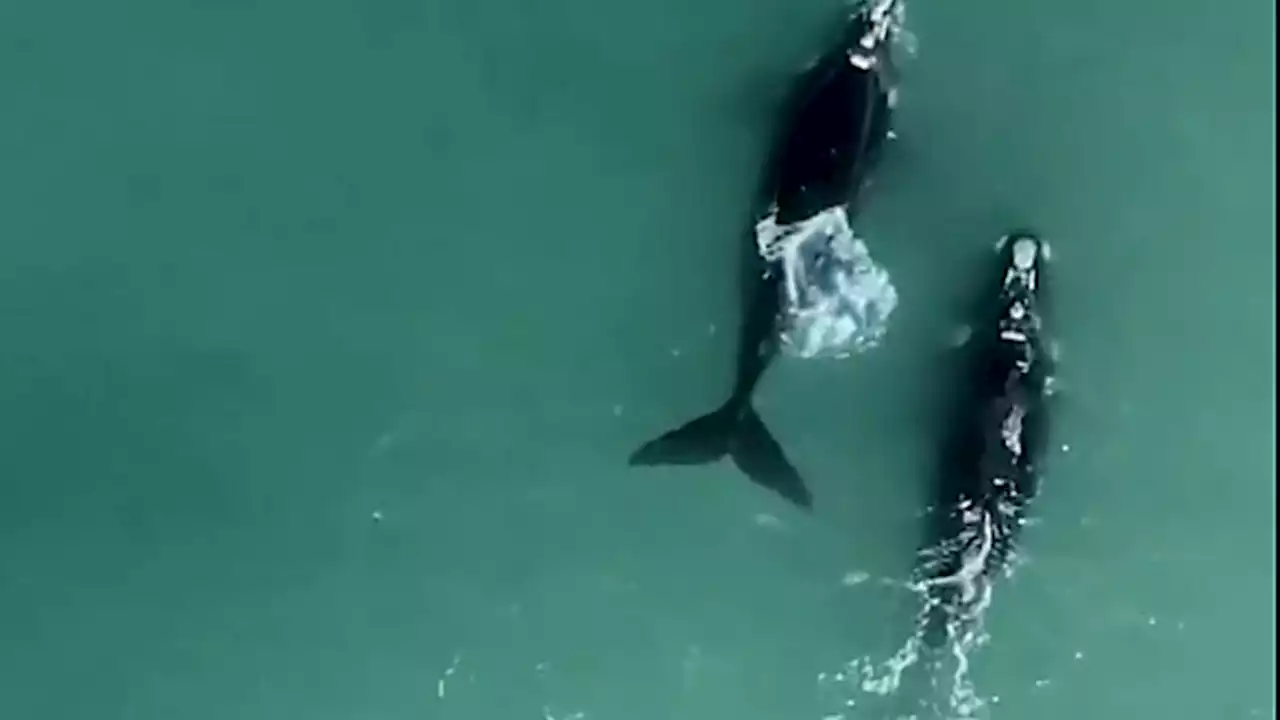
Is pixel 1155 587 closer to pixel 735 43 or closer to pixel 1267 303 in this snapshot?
pixel 1267 303

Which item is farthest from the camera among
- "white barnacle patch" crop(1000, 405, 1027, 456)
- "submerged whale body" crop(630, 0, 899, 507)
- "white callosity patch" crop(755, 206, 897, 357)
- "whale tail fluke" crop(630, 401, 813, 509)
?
"whale tail fluke" crop(630, 401, 813, 509)

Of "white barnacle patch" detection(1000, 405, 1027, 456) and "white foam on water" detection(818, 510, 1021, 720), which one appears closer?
"white barnacle patch" detection(1000, 405, 1027, 456)

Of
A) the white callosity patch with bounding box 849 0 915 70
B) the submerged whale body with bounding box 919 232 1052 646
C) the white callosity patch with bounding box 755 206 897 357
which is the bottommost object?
the submerged whale body with bounding box 919 232 1052 646

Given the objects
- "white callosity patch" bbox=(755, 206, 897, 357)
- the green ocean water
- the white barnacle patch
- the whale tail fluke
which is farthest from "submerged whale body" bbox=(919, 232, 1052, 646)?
the whale tail fluke

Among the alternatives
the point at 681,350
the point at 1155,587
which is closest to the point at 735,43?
the point at 681,350

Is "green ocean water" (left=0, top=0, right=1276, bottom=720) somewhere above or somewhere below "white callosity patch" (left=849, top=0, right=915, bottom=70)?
below

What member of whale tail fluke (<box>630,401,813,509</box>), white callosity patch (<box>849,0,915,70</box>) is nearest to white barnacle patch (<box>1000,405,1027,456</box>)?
whale tail fluke (<box>630,401,813,509</box>)

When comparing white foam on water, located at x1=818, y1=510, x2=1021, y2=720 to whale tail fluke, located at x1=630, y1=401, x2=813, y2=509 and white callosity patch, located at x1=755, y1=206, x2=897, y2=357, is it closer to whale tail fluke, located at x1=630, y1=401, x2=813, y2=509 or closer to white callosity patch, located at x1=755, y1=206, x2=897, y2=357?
whale tail fluke, located at x1=630, y1=401, x2=813, y2=509

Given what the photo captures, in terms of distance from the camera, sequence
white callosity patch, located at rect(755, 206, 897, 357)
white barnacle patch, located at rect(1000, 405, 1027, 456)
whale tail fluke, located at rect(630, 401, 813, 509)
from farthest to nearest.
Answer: whale tail fluke, located at rect(630, 401, 813, 509) < white callosity patch, located at rect(755, 206, 897, 357) < white barnacle patch, located at rect(1000, 405, 1027, 456)

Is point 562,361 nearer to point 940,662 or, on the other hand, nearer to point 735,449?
point 735,449
